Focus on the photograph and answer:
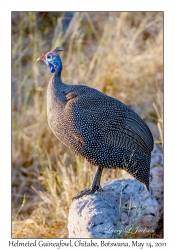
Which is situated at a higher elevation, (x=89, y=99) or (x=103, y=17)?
(x=103, y=17)

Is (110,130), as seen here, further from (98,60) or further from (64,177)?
(98,60)

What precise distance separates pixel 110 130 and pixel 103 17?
13.1ft

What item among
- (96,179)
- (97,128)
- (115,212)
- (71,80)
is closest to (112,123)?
(97,128)

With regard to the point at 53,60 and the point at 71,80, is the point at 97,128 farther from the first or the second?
the point at 71,80

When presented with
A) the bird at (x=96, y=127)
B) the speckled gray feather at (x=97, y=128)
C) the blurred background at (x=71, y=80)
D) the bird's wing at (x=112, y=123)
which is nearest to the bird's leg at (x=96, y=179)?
the bird at (x=96, y=127)

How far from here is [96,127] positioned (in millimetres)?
3629

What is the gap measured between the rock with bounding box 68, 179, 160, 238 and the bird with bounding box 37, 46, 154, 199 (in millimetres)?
179

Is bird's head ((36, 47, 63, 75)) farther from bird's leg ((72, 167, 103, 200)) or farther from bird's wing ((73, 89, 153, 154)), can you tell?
bird's leg ((72, 167, 103, 200))

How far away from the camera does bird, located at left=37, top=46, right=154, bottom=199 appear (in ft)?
11.8

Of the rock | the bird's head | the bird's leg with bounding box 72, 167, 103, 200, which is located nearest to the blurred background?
the rock

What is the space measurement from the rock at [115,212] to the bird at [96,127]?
0.18 m

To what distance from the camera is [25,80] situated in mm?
6484

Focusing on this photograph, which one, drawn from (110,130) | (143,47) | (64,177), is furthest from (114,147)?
(143,47)

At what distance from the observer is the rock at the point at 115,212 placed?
3.49 m
